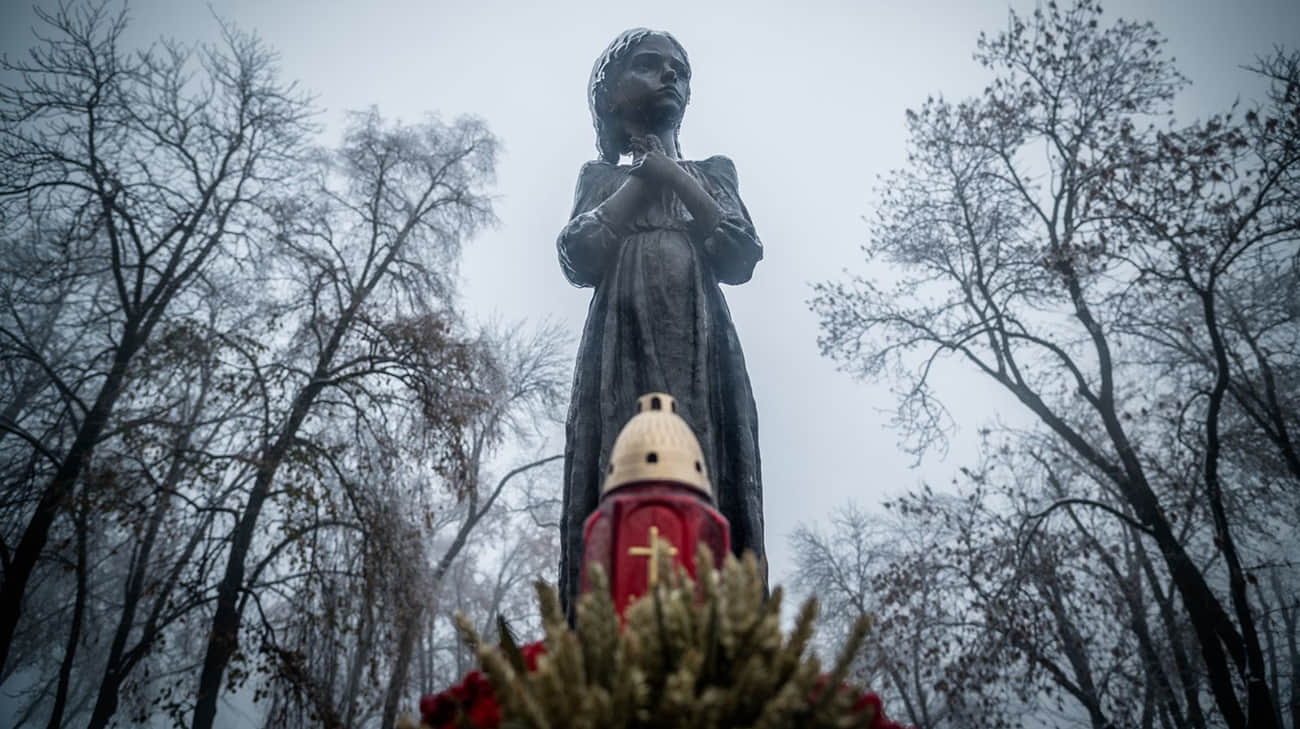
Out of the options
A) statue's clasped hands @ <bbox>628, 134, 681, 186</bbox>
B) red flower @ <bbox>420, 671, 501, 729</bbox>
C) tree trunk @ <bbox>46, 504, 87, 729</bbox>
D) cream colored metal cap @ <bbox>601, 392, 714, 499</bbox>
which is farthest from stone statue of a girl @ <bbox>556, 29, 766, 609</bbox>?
tree trunk @ <bbox>46, 504, 87, 729</bbox>

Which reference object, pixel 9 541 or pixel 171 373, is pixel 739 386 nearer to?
pixel 171 373

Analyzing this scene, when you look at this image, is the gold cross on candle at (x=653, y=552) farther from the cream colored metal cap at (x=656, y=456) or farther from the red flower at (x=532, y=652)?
the red flower at (x=532, y=652)

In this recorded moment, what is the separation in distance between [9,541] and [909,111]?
636 inches

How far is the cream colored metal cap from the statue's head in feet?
8.66

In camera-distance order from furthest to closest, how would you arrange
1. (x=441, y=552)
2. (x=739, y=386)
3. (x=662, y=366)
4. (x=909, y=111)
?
(x=441, y=552) → (x=909, y=111) → (x=739, y=386) → (x=662, y=366)

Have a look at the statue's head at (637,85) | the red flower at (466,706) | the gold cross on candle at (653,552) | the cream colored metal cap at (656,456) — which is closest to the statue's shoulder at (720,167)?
the statue's head at (637,85)

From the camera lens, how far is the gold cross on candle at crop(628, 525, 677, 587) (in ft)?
3.74

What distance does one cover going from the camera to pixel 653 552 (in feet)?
3.86

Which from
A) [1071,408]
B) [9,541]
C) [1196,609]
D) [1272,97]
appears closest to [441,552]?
[9,541]

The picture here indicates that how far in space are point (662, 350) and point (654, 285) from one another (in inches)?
13.6

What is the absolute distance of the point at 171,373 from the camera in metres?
8.85

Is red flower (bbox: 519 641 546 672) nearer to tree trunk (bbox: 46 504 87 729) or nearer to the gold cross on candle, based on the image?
the gold cross on candle

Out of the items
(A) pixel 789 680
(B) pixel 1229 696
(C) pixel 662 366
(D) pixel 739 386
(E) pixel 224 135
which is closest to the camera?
(A) pixel 789 680

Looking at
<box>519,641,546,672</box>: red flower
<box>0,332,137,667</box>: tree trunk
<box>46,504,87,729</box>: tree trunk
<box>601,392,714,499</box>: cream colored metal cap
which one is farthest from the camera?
<box>46,504,87,729</box>: tree trunk
